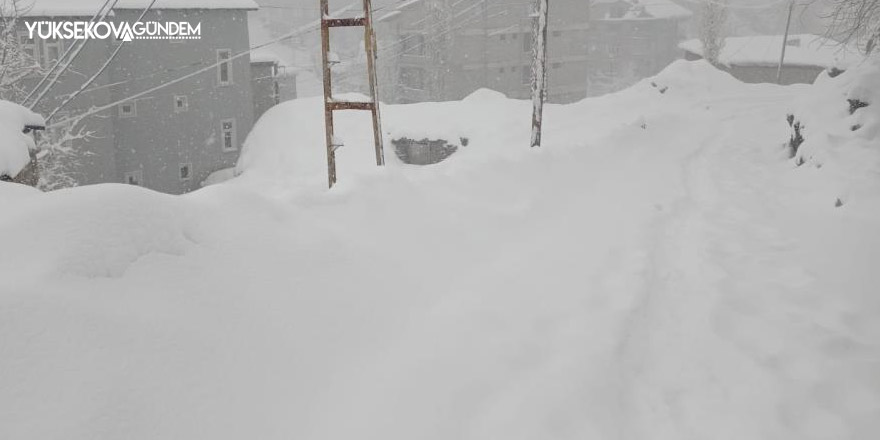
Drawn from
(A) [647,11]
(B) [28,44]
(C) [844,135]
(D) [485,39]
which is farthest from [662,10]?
(B) [28,44]

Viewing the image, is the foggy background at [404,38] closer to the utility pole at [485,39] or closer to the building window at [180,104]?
the utility pole at [485,39]

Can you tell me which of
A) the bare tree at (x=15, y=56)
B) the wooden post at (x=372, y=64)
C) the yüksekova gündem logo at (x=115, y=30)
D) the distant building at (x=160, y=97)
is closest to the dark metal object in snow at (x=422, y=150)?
the distant building at (x=160, y=97)

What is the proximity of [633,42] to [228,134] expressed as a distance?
46032 mm

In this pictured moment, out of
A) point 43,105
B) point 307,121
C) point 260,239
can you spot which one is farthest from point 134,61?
point 260,239

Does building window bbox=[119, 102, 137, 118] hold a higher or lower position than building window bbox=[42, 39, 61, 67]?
lower

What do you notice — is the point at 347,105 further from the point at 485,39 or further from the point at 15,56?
the point at 485,39

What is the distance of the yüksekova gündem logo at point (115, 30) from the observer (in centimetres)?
2612

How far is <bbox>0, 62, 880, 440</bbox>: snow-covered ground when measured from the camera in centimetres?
370

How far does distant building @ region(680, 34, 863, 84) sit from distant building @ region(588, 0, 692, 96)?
12.1 m

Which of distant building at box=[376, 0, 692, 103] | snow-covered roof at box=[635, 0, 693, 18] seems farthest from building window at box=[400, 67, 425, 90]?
snow-covered roof at box=[635, 0, 693, 18]


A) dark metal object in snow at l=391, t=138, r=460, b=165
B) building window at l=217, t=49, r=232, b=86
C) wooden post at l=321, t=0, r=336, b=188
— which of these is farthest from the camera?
building window at l=217, t=49, r=232, b=86

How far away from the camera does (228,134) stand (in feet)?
108

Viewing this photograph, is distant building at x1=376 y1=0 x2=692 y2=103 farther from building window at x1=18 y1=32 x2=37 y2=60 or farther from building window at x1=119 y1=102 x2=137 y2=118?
building window at x1=18 y1=32 x2=37 y2=60

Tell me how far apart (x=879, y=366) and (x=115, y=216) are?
6.17 metres
